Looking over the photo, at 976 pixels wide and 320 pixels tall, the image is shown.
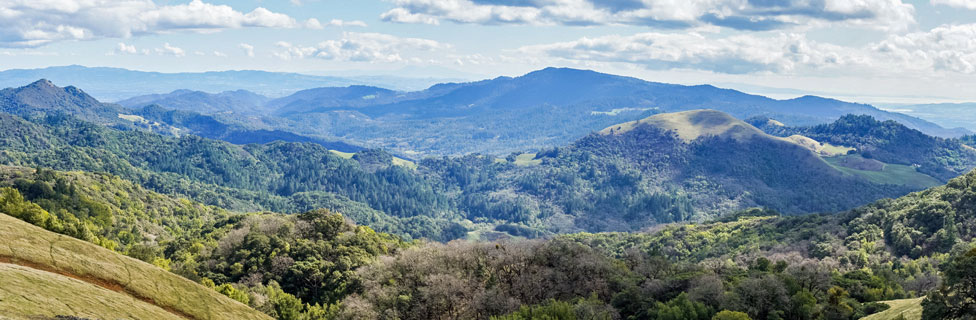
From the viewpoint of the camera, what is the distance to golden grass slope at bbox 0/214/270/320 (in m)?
→ 43.2

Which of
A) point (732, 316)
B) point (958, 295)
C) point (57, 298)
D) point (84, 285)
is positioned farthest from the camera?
point (732, 316)

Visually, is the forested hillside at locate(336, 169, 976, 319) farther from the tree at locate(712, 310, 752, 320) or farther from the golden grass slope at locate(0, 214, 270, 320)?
the golden grass slope at locate(0, 214, 270, 320)

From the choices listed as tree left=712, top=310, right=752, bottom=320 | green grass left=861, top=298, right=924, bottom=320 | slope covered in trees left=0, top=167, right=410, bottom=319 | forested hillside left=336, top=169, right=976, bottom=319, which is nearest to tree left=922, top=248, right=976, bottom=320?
forested hillside left=336, top=169, right=976, bottom=319

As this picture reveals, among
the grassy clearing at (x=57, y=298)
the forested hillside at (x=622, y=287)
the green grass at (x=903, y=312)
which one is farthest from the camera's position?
the forested hillside at (x=622, y=287)

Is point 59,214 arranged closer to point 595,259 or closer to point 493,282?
point 493,282

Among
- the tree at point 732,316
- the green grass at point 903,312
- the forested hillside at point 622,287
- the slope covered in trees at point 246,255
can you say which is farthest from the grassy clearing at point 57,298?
the green grass at point 903,312

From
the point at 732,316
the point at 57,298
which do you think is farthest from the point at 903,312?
the point at 57,298

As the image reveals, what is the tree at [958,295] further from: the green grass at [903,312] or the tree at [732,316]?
the tree at [732,316]

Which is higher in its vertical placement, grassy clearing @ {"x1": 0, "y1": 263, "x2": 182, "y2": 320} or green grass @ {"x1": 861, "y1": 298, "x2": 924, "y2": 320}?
grassy clearing @ {"x1": 0, "y1": 263, "x2": 182, "y2": 320}

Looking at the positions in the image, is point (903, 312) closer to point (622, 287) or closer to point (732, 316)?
point (732, 316)

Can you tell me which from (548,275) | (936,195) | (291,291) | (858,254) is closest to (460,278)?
(548,275)

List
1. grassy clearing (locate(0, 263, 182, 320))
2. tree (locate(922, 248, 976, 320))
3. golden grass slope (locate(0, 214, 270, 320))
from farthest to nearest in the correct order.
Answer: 1. tree (locate(922, 248, 976, 320))
2. golden grass slope (locate(0, 214, 270, 320))
3. grassy clearing (locate(0, 263, 182, 320))

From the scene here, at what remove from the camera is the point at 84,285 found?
50.3m

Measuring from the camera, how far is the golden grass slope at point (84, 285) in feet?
142
